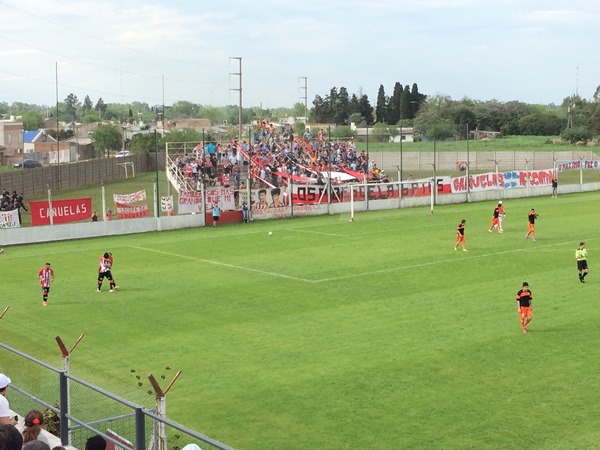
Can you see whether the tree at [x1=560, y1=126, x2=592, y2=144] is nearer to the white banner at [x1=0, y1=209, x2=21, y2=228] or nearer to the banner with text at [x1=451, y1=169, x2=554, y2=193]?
the banner with text at [x1=451, y1=169, x2=554, y2=193]

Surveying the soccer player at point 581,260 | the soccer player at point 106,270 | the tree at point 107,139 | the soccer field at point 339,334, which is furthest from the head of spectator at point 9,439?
the tree at point 107,139

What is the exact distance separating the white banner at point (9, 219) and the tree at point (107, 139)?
8792 centimetres

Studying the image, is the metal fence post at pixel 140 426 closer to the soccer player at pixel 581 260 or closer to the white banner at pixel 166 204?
the soccer player at pixel 581 260

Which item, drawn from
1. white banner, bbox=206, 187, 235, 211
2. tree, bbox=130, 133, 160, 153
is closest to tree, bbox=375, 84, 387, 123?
tree, bbox=130, 133, 160, 153

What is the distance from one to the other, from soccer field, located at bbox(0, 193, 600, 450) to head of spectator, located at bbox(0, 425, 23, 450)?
728 centimetres

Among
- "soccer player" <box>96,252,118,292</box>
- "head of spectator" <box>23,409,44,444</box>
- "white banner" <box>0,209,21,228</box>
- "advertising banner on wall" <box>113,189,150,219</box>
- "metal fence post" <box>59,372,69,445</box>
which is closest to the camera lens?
"head of spectator" <box>23,409,44,444</box>

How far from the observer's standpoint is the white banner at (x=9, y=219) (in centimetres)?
4366

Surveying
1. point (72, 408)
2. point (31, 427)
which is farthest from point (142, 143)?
point (31, 427)

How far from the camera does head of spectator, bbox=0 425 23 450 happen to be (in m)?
7.96

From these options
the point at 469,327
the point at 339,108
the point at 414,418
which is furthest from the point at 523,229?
the point at 339,108

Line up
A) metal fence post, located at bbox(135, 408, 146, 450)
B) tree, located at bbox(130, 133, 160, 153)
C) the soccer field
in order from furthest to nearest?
tree, located at bbox(130, 133, 160, 153), the soccer field, metal fence post, located at bbox(135, 408, 146, 450)

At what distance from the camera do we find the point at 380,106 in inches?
6230

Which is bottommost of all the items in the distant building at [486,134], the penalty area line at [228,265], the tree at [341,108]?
the penalty area line at [228,265]

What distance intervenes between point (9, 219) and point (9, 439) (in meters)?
37.9
